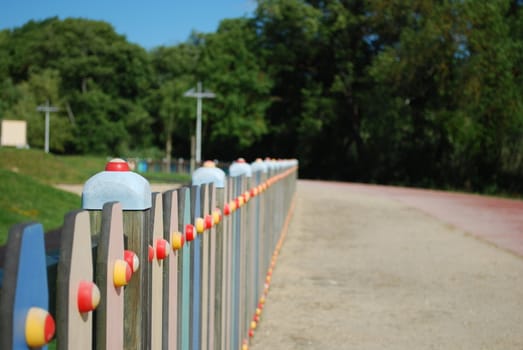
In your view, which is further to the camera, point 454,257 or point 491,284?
point 454,257

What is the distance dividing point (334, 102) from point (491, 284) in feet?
129

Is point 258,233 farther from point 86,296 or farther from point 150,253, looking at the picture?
point 86,296

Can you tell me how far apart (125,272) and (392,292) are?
586 cm

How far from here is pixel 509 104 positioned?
31953mm

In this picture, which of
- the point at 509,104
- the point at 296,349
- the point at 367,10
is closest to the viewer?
the point at 296,349

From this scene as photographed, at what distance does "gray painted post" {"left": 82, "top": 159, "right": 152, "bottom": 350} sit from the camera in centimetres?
187

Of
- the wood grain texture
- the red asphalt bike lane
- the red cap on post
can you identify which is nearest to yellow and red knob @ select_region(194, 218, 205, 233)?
the red cap on post

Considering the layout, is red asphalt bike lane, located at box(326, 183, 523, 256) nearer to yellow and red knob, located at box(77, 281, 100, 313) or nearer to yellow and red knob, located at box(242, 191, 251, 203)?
yellow and red knob, located at box(242, 191, 251, 203)

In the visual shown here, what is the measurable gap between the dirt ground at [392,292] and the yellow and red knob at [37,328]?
13.4ft

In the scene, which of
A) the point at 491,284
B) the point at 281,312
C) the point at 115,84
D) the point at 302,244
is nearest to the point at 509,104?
the point at 302,244

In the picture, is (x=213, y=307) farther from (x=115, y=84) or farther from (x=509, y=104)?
(x=115, y=84)

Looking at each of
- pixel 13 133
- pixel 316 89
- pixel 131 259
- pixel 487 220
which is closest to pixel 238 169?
pixel 131 259

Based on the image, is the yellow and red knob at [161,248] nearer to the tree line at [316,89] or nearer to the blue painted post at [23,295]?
the blue painted post at [23,295]

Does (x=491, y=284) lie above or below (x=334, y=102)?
below
